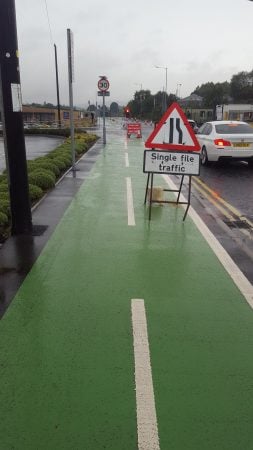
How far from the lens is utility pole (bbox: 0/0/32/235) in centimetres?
555

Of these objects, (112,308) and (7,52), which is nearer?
(112,308)

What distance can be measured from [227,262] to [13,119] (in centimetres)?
379

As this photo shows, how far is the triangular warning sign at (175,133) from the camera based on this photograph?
7.18 metres

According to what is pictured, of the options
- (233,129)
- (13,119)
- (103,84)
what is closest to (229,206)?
(13,119)

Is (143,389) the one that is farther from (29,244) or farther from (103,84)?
(103,84)

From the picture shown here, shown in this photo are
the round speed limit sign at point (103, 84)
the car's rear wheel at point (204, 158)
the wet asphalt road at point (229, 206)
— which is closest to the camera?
the wet asphalt road at point (229, 206)

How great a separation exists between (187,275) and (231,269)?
64cm

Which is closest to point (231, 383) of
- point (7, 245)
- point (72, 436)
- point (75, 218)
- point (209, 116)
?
point (72, 436)

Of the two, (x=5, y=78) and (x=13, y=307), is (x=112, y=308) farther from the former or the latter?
(x=5, y=78)

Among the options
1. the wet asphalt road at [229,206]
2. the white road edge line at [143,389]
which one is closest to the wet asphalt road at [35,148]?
the wet asphalt road at [229,206]

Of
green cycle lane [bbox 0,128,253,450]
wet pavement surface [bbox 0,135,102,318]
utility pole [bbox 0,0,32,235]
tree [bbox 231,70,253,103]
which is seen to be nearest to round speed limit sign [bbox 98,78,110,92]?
wet pavement surface [bbox 0,135,102,318]

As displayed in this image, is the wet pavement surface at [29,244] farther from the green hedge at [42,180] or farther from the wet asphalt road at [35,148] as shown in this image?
the wet asphalt road at [35,148]

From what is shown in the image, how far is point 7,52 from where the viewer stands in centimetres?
561

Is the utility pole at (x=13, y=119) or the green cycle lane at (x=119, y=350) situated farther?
the utility pole at (x=13, y=119)
